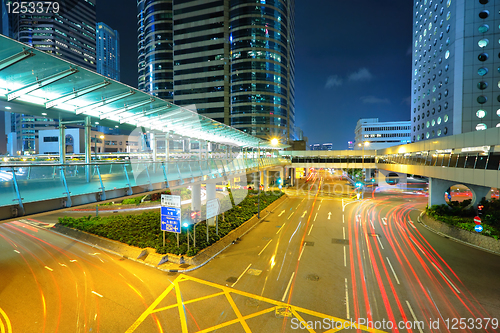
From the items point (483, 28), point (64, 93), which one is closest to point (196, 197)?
point (64, 93)

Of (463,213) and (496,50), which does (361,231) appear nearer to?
(463,213)

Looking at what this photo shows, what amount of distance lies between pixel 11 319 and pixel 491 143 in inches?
1077

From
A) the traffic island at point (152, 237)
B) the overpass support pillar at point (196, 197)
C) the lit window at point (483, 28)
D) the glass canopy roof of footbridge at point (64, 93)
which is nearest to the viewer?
the glass canopy roof of footbridge at point (64, 93)

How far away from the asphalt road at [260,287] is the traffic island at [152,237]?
0.78 metres

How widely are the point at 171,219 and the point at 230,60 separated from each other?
219ft

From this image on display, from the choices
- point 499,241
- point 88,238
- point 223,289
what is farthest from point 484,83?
point 88,238

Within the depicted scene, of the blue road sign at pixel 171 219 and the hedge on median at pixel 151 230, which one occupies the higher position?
the blue road sign at pixel 171 219

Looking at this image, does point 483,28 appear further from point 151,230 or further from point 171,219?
point 151,230

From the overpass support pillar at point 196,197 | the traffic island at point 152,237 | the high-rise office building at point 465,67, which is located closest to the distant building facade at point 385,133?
the high-rise office building at point 465,67

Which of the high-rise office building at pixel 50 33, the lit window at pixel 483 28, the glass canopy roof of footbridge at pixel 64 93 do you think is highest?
the high-rise office building at pixel 50 33

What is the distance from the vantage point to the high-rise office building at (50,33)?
321ft

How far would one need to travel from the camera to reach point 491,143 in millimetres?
15836

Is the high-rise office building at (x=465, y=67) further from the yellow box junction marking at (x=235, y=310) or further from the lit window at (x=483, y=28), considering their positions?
the yellow box junction marking at (x=235, y=310)

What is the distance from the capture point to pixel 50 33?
10469 centimetres
